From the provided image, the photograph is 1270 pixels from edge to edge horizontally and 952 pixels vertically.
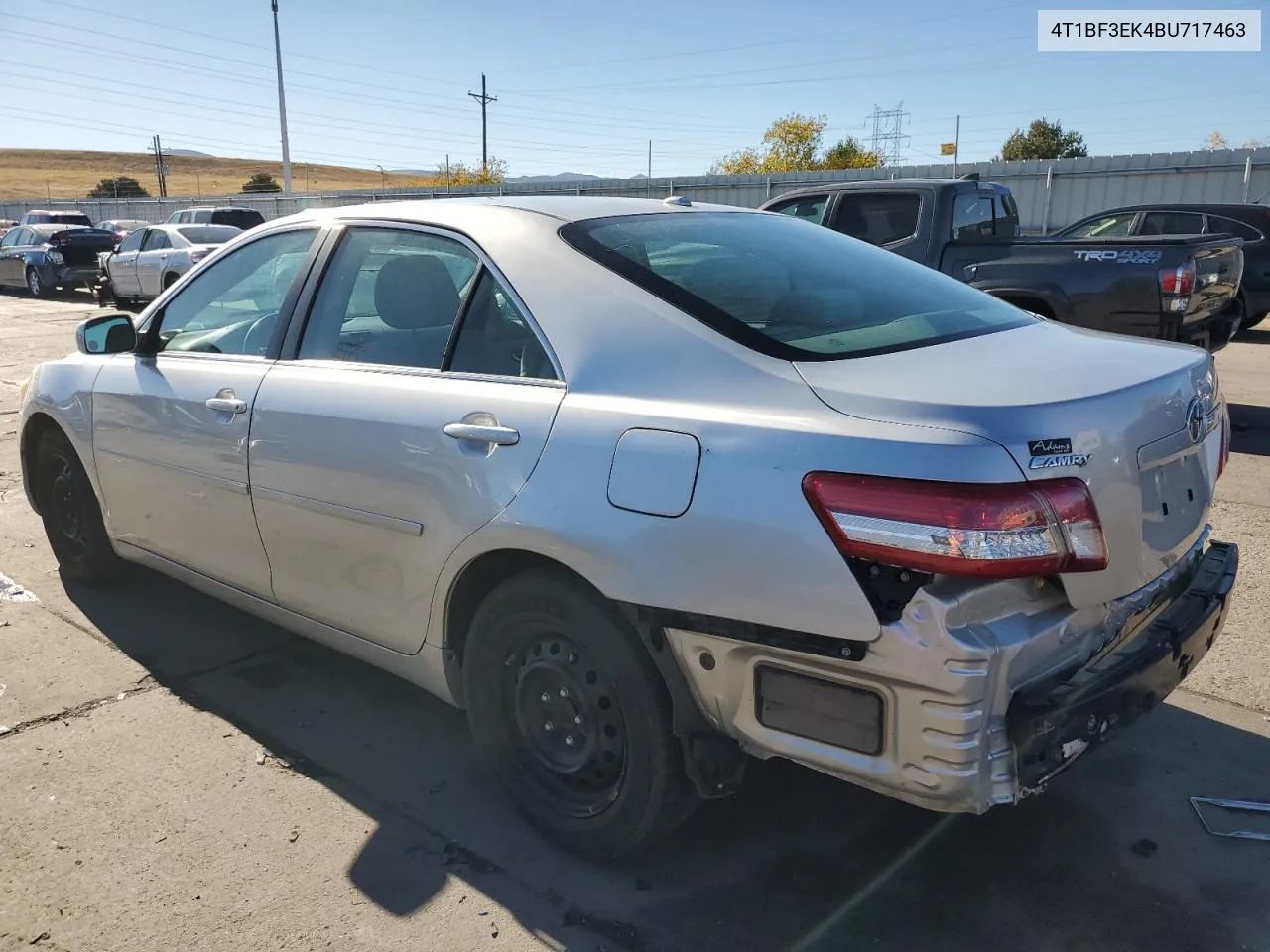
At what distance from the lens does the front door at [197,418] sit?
3480 mm

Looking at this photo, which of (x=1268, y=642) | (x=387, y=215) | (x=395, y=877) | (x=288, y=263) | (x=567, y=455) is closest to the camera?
(x=567, y=455)

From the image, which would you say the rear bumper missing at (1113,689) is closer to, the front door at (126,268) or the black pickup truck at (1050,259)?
the black pickup truck at (1050,259)

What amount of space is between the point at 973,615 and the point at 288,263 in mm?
2671

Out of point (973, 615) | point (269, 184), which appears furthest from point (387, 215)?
point (269, 184)

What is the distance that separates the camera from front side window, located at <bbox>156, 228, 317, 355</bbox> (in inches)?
141

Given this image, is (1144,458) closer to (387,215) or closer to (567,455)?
(567,455)

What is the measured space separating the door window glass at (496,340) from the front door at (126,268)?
61.7 feet

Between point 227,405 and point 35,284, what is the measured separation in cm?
2359

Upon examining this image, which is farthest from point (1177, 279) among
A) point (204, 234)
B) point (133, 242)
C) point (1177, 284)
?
point (133, 242)

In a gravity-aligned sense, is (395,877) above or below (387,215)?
below

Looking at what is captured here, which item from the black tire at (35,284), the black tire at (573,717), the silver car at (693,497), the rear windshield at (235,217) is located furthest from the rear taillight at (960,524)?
the black tire at (35,284)

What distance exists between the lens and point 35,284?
2312 centimetres

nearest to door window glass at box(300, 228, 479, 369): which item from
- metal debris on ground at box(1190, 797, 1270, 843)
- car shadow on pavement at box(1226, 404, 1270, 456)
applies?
metal debris on ground at box(1190, 797, 1270, 843)

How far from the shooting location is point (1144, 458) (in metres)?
2.24
